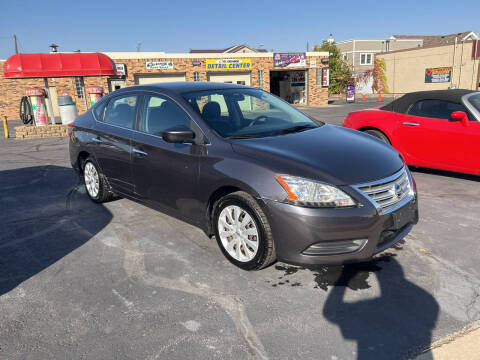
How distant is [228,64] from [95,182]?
26.9m

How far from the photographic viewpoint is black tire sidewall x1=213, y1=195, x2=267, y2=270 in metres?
3.34

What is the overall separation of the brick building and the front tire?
22.8m

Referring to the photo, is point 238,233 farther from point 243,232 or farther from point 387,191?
point 387,191

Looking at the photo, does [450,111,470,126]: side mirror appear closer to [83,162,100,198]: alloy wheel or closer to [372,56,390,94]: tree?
[83,162,100,198]: alloy wheel

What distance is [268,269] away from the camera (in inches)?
144

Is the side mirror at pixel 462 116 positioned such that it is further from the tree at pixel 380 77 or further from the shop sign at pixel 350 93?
the tree at pixel 380 77

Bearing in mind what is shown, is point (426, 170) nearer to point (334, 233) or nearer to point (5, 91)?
point (334, 233)

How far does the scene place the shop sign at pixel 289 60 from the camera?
32312 mm

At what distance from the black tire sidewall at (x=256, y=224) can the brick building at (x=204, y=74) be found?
22759 mm

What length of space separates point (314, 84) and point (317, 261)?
33105 mm

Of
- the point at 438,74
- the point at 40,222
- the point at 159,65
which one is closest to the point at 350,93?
the point at 438,74

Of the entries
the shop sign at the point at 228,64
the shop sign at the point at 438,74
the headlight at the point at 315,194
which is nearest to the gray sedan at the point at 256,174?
the headlight at the point at 315,194

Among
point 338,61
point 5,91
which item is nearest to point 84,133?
point 5,91

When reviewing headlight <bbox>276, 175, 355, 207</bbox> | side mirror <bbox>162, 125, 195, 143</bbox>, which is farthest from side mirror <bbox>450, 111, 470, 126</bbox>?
side mirror <bbox>162, 125, 195, 143</bbox>
